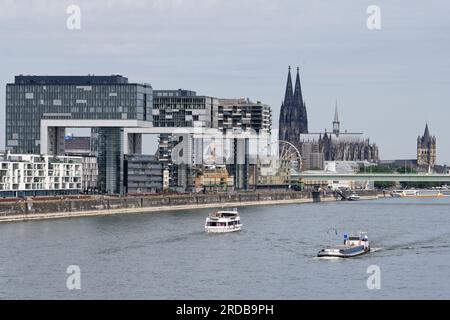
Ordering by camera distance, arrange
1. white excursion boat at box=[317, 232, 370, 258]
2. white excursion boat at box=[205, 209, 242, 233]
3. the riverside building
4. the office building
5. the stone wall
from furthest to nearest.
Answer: the office building, the riverside building, the stone wall, white excursion boat at box=[205, 209, 242, 233], white excursion boat at box=[317, 232, 370, 258]

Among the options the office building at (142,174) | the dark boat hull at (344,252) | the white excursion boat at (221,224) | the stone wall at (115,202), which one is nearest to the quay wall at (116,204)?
the stone wall at (115,202)

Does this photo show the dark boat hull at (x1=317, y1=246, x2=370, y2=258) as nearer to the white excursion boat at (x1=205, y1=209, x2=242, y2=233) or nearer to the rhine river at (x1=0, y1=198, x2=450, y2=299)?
the rhine river at (x1=0, y1=198, x2=450, y2=299)

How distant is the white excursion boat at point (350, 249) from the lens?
6456 centimetres

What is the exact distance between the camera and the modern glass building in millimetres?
142750

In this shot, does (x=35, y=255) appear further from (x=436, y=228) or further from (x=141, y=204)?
(x=141, y=204)

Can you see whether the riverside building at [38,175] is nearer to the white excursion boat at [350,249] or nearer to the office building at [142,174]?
the office building at [142,174]

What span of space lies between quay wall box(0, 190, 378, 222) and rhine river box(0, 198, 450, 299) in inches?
205

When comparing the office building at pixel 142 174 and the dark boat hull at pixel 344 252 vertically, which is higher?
the office building at pixel 142 174

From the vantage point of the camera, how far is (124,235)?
8031 cm

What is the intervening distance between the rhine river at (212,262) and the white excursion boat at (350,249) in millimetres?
782

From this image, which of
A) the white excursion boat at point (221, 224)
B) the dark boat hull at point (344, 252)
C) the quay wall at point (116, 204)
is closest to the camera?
the dark boat hull at point (344, 252)

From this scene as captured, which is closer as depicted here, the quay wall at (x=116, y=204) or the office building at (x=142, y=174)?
the quay wall at (x=116, y=204)

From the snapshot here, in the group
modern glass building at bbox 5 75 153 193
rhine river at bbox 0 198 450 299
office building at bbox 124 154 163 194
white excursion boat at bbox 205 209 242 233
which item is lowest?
rhine river at bbox 0 198 450 299

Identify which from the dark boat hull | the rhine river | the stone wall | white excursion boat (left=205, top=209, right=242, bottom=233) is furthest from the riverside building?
the dark boat hull
